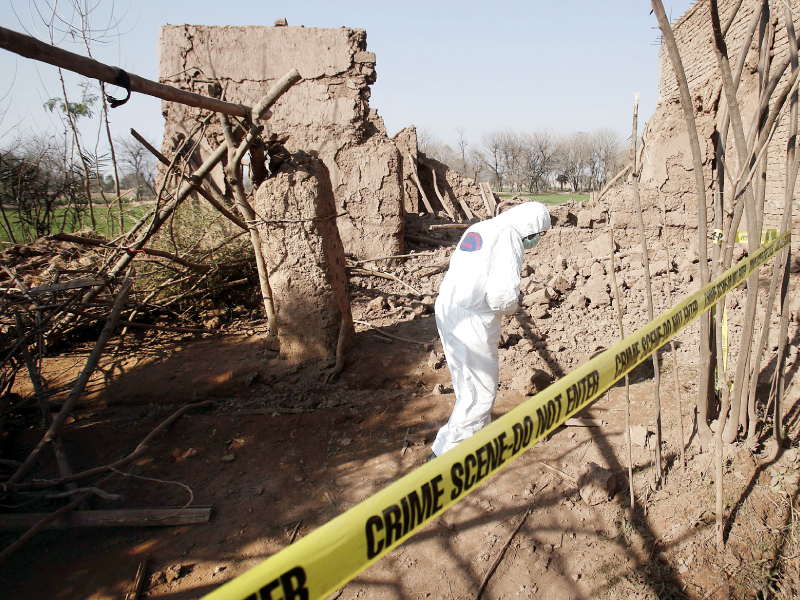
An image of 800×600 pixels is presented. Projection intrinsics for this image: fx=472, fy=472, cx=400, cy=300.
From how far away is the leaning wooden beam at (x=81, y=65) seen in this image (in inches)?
79.5

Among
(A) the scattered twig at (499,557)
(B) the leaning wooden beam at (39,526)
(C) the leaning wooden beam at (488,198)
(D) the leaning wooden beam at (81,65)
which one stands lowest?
(A) the scattered twig at (499,557)

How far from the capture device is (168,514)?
2664mm

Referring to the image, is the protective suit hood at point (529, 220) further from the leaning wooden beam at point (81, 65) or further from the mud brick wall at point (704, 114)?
the mud brick wall at point (704, 114)

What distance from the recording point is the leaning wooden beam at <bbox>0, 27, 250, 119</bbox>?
6.63ft

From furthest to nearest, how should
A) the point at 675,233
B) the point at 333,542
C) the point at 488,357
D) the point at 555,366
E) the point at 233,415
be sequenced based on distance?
the point at 675,233 → the point at 555,366 → the point at 233,415 → the point at 488,357 → the point at 333,542

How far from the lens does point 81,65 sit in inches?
90.7

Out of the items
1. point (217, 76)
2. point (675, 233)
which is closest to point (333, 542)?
point (675, 233)

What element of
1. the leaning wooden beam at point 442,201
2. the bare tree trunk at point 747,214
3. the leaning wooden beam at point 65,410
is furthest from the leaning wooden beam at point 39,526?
the leaning wooden beam at point 442,201

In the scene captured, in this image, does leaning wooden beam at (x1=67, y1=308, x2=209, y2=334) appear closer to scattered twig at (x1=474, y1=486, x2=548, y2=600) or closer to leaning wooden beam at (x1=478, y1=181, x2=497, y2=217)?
scattered twig at (x1=474, y1=486, x2=548, y2=600)

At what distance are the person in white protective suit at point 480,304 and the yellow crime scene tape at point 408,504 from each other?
1.30 meters

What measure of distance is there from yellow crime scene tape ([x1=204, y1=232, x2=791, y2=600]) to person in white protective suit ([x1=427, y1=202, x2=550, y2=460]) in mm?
1304

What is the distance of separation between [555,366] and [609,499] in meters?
2.00

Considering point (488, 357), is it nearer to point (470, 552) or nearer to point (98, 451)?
point (470, 552)

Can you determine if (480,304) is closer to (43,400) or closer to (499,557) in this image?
(499,557)
